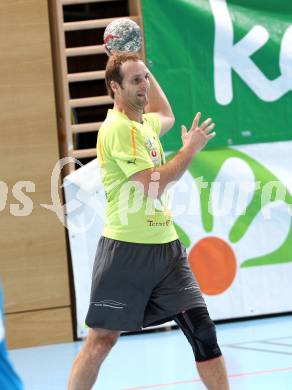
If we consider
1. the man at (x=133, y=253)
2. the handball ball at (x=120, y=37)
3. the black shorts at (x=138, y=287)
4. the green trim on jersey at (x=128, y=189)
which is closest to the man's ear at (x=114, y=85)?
the man at (x=133, y=253)

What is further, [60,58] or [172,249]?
[60,58]

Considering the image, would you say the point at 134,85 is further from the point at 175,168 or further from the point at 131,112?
the point at 175,168

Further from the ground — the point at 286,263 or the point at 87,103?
the point at 87,103

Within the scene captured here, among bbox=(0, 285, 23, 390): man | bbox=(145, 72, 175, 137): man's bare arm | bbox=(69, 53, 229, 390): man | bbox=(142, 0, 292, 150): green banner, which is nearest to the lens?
bbox=(0, 285, 23, 390): man

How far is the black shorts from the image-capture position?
4.52 metres

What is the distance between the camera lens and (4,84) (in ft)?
24.9

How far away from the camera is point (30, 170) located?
762cm

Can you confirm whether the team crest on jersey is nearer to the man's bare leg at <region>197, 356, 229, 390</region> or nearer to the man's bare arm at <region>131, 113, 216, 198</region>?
the man's bare arm at <region>131, 113, 216, 198</region>

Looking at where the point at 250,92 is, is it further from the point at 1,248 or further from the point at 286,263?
the point at 1,248

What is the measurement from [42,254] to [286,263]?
2.06 metres

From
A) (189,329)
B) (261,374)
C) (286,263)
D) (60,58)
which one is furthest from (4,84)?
(189,329)

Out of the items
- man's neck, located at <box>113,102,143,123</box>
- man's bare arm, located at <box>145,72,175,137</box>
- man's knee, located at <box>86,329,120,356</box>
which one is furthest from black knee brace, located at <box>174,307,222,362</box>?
man's bare arm, located at <box>145,72,175,137</box>

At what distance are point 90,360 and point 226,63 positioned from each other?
402cm

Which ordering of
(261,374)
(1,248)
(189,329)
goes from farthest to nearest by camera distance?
(1,248) < (261,374) < (189,329)
